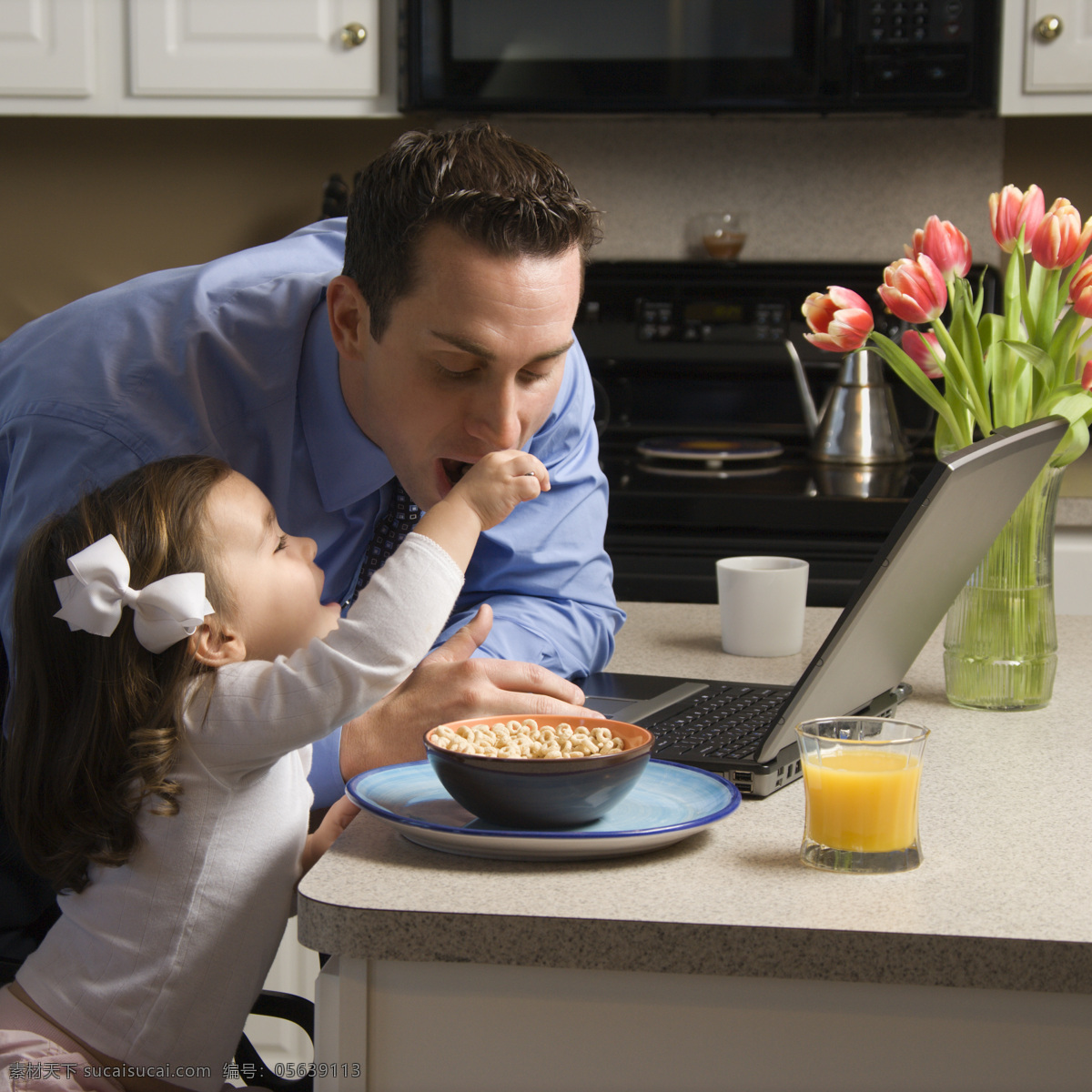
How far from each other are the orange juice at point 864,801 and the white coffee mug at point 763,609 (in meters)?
0.52

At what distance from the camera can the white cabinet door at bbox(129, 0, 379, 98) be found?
2.63m

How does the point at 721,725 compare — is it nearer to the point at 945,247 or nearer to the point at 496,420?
the point at 496,420

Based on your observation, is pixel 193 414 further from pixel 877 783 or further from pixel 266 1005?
pixel 877 783

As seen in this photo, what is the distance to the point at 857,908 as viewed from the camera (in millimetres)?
728

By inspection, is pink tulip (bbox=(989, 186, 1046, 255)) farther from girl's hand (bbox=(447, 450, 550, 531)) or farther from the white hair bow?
the white hair bow

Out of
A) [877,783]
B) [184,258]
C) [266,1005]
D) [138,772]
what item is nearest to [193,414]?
[138,772]

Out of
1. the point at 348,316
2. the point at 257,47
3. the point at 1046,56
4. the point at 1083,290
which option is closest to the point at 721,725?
the point at 1083,290

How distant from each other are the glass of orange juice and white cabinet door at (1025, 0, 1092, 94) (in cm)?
212

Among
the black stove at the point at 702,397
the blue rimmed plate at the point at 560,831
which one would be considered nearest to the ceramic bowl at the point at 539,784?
the blue rimmed plate at the point at 560,831

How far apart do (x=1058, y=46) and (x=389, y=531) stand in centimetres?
183

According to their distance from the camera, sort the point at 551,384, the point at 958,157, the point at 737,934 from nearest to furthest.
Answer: the point at 737,934 < the point at 551,384 < the point at 958,157

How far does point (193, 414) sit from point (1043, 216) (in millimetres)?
815

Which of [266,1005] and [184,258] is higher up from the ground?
[184,258]

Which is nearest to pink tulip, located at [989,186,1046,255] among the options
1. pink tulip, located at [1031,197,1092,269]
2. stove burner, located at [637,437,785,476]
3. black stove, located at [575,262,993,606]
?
pink tulip, located at [1031,197,1092,269]
